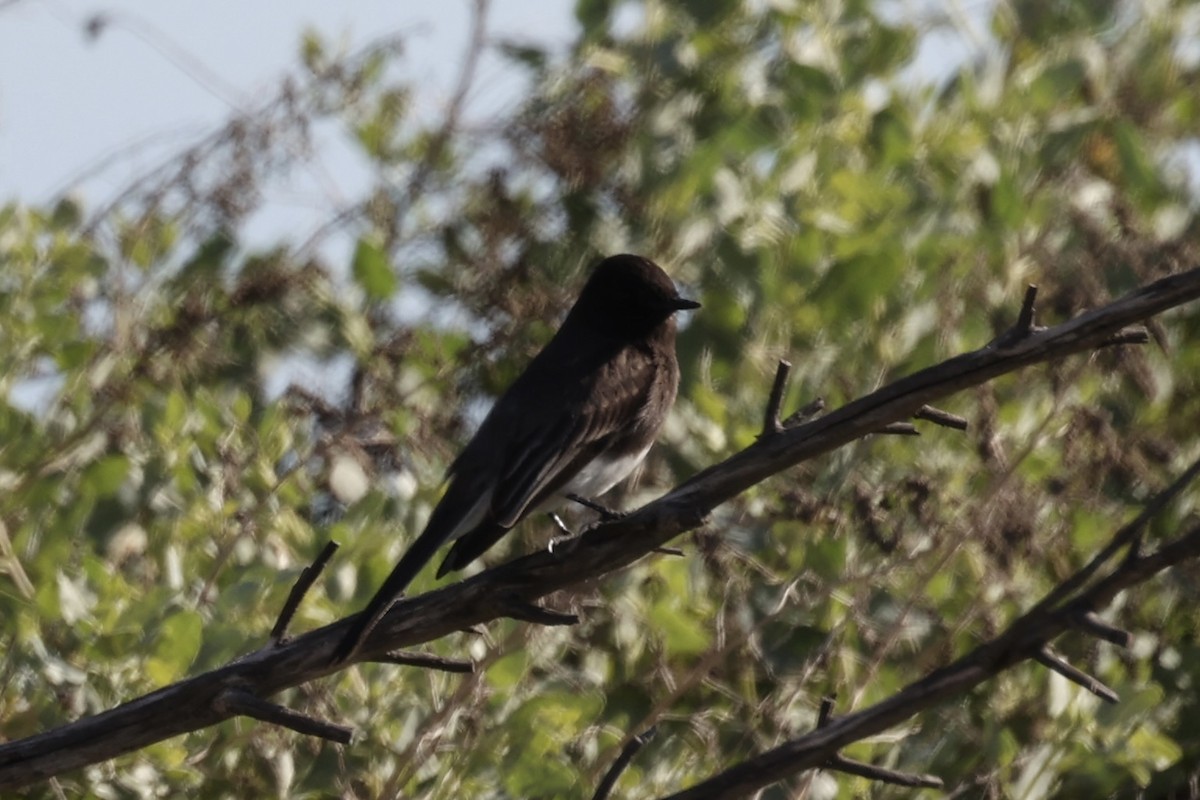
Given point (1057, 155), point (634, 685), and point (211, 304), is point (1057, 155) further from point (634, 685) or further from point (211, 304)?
point (211, 304)

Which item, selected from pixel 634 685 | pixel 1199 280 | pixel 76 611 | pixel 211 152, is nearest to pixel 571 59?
pixel 211 152

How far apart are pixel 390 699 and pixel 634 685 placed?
788 mm

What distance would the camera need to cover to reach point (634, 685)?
5.05 metres

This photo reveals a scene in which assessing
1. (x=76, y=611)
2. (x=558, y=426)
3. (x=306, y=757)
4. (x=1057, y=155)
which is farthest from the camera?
(x=1057, y=155)

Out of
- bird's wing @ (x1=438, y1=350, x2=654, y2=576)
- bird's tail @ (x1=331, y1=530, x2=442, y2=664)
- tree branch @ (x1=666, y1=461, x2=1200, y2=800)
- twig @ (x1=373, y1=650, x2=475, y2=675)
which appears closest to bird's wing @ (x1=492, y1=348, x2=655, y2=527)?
bird's wing @ (x1=438, y1=350, x2=654, y2=576)

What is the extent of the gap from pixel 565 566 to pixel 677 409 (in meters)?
2.10

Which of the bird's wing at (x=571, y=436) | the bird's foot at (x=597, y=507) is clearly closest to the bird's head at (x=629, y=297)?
the bird's wing at (x=571, y=436)

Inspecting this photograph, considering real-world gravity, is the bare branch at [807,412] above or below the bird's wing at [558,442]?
above

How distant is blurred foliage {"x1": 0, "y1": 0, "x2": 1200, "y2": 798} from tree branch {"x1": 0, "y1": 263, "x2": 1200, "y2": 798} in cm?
69

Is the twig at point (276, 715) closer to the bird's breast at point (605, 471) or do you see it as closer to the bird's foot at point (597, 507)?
the bird's foot at point (597, 507)

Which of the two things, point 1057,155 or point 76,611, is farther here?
point 1057,155

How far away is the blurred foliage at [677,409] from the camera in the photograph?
4.44m

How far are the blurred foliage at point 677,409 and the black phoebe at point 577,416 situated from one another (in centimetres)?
12

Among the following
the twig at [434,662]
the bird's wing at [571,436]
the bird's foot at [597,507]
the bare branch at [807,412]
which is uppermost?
the twig at [434,662]
